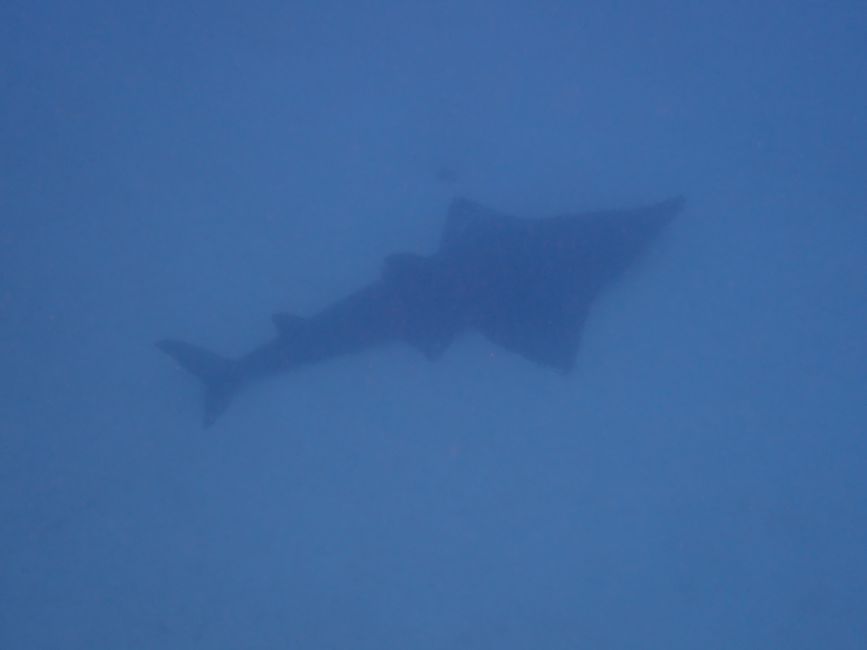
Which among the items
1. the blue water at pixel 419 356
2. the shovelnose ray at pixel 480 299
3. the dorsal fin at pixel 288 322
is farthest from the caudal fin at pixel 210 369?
the dorsal fin at pixel 288 322

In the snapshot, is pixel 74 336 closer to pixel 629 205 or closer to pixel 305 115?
pixel 305 115

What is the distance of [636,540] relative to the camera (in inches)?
279

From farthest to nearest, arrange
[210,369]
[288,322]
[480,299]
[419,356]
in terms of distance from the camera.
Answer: [419,356], [210,369], [480,299], [288,322]

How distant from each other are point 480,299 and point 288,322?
72.4 inches

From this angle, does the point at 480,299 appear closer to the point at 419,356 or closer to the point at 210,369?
the point at 419,356

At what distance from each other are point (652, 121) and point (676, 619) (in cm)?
559

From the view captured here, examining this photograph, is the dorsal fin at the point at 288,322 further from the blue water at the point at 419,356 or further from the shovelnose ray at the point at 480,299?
the blue water at the point at 419,356

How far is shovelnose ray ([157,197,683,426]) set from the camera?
663 cm

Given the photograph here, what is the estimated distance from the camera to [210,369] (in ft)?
23.3

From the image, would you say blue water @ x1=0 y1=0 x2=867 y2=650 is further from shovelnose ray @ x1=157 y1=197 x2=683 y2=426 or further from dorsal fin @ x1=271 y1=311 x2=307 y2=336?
dorsal fin @ x1=271 y1=311 x2=307 y2=336

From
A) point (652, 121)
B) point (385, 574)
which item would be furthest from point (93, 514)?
point (652, 121)

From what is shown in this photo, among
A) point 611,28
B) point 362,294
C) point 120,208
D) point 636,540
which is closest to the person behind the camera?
point 362,294

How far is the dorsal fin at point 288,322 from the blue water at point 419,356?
40.5 inches

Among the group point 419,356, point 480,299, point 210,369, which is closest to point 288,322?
point 210,369
